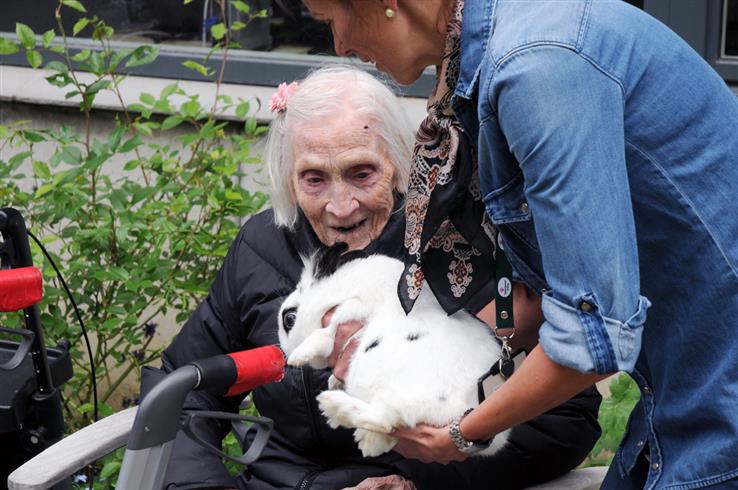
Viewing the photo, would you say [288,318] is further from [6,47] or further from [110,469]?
[6,47]

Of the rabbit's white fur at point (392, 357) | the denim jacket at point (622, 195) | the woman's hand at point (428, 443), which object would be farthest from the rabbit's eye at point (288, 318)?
the denim jacket at point (622, 195)

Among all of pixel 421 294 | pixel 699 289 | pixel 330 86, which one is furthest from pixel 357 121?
pixel 699 289

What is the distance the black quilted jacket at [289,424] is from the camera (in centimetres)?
247

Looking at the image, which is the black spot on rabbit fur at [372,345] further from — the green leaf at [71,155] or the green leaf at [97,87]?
the green leaf at [97,87]

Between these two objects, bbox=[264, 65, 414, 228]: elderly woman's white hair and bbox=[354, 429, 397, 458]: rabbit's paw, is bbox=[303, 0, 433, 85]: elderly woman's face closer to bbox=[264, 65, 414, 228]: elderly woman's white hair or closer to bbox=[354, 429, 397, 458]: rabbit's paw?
bbox=[354, 429, 397, 458]: rabbit's paw

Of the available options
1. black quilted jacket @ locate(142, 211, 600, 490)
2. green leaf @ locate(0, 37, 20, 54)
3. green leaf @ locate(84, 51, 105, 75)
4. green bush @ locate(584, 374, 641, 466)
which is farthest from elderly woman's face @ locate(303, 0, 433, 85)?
green leaf @ locate(0, 37, 20, 54)

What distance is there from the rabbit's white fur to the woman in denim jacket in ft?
0.24

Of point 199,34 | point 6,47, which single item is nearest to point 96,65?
point 6,47

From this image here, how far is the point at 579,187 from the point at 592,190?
0.02 metres

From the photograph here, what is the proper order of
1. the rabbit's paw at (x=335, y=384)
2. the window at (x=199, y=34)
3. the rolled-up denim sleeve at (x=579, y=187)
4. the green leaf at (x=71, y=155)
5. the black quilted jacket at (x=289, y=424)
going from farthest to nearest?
the window at (x=199, y=34) → the green leaf at (x=71, y=155) → the black quilted jacket at (x=289, y=424) → the rabbit's paw at (x=335, y=384) → the rolled-up denim sleeve at (x=579, y=187)

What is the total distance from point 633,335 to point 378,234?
1236 millimetres

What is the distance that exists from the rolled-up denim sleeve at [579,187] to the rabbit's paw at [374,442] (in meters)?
0.55

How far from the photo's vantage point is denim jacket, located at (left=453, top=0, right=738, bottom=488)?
56.6 inches

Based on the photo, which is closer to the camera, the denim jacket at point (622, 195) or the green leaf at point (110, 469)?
the denim jacket at point (622, 195)
